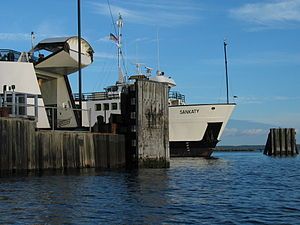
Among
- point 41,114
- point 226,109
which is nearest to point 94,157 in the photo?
point 41,114

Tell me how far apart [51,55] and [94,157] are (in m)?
13.0

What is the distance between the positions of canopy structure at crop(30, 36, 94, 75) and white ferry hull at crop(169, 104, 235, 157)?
1732 centimetres

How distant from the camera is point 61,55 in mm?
38062

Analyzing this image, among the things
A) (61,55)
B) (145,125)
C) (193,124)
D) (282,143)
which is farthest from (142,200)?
(282,143)

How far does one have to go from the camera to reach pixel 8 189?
18.3 metres

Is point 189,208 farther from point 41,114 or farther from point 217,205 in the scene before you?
point 41,114

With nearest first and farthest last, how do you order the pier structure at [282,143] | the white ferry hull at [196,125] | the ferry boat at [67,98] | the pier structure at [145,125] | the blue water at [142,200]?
the blue water at [142,200]
the pier structure at [145,125]
the ferry boat at [67,98]
the white ferry hull at [196,125]
the pier structure at [282,143]

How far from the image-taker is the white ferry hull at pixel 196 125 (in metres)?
55.4

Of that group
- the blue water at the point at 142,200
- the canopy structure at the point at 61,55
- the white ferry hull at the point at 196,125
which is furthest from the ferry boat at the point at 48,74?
the white ferry hull at the point at 196,125

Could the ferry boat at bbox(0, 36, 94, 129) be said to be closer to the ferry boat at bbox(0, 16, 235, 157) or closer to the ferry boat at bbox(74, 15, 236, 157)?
the ferry boat at bbox(0, 16, 235, 157)

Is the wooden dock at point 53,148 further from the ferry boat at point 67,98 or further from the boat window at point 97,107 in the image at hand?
the boat window at point 97,107

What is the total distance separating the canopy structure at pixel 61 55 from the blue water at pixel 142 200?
15.8 metres

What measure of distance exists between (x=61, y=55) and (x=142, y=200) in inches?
923

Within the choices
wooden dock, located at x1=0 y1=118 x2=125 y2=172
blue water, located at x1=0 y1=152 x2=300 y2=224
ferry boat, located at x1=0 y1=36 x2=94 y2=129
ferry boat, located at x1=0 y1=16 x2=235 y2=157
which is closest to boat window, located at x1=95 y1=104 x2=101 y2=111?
ferry boat, located at x1=0 y1=16 x2=235 y2=157
